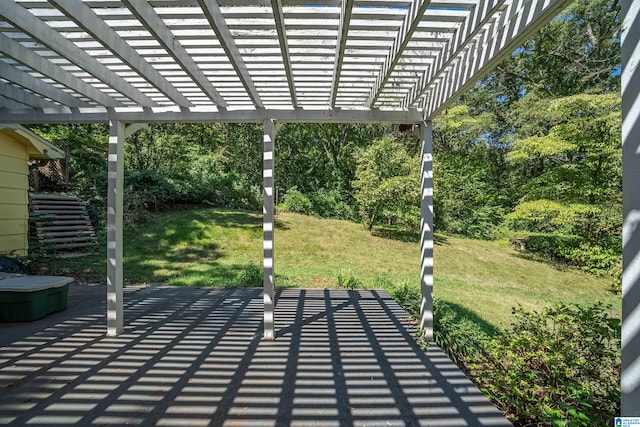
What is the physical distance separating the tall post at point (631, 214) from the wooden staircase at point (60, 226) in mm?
9298

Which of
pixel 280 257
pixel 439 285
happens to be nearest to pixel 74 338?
pixel 280 257

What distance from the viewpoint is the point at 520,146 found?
916cm

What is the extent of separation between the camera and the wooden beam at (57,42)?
2.13 metres

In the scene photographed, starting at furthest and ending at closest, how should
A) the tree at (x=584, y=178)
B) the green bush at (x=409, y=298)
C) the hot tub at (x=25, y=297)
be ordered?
1. the tree at (x=584, y=178)
2. the green bush at (x=409, y=298)
3. the hot tub at (x=25, y=297)

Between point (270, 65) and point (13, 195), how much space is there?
6.85 meters

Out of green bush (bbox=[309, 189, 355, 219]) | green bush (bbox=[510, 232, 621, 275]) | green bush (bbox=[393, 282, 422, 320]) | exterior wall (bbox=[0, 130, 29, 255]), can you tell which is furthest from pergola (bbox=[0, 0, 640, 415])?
green bush (bbox=[309, 189, 355, 219])

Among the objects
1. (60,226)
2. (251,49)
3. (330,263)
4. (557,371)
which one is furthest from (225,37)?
(60,226)

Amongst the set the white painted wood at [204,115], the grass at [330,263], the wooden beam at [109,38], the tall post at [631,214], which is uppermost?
the wooden beam at [109,38]

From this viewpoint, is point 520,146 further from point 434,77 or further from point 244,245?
point 244,245

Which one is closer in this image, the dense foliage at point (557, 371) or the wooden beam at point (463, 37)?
the wooden beam at point (463, 37)

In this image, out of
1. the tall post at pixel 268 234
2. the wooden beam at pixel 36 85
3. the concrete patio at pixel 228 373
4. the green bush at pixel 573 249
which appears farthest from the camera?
the green bush at pixel 573 249

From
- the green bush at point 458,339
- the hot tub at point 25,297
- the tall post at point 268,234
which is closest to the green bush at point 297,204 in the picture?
the green bush at point 458,339

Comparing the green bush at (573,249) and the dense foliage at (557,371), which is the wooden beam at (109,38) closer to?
the dense foliage at (557,371)

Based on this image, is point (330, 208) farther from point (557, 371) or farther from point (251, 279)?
point (557, 371)
